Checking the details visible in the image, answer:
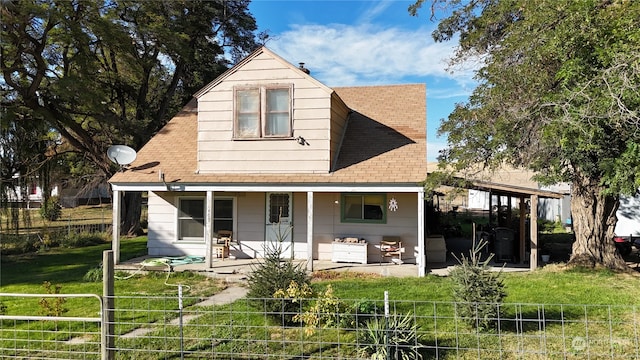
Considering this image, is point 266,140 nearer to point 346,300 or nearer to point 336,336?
point 346,300

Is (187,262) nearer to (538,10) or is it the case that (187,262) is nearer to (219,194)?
(219,194)

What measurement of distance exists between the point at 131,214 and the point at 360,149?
1392cm

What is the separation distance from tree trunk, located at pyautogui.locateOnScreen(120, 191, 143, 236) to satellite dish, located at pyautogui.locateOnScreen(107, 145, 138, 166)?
336 inches

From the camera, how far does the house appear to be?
11484 millimetres

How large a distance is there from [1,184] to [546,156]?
17.3 metres

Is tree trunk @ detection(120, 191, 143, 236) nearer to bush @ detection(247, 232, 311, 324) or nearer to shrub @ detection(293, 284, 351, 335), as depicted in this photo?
bush @ detection(247, 232, 311, 324)

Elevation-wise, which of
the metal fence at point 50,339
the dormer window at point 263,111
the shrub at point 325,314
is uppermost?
the dormer window at point 263,111

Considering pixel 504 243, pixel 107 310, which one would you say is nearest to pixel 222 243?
pixel 107 310

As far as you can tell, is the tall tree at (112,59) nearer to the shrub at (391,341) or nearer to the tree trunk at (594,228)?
the shrub at (391,341)

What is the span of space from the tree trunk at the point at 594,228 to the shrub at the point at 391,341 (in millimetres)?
9122

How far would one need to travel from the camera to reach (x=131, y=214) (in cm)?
2091

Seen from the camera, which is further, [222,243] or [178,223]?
[178,223]

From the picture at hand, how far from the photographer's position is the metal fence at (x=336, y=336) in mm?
5109

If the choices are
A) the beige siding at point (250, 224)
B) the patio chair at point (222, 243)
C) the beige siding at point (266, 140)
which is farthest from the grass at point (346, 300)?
the beige siding at point (266, 140)
